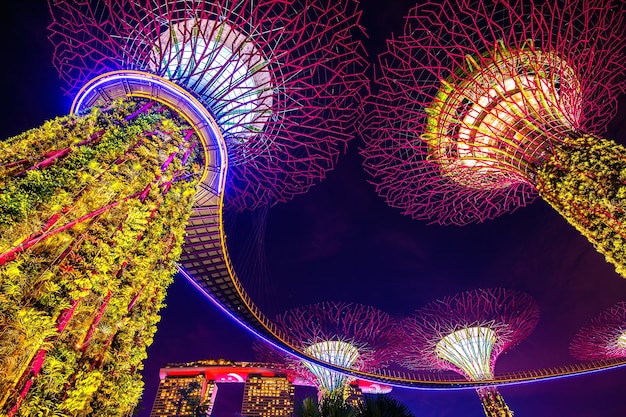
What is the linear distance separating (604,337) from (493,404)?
14989mm

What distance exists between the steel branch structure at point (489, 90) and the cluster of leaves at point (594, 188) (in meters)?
0.21

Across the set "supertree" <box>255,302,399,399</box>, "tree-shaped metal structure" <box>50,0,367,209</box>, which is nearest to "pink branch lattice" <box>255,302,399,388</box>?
"supertree" <box>255,302,399,399</box>

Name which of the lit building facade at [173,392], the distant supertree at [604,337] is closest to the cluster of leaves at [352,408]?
the distant supertree at [604,337]

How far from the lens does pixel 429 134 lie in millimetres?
15539

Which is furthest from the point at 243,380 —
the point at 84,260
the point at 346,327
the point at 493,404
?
the point at 84,260

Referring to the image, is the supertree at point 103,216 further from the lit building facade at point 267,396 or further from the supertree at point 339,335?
the lit building facade at point 267,396

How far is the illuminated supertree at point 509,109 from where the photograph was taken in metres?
10.7

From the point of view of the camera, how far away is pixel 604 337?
3038cm

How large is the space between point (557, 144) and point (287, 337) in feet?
76.9

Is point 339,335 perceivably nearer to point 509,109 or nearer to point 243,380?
point 509,109

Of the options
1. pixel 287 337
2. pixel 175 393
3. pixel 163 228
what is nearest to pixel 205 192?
pixel 163 228

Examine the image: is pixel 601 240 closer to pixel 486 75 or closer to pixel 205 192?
pixel 486 75

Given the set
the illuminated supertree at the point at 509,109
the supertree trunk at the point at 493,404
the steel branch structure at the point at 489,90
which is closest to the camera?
the illuminated supertree at the point at 509,109

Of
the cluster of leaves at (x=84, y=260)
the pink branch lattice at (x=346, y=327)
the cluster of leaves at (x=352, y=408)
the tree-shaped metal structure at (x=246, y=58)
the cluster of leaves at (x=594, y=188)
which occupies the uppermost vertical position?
the tree-shaped metal structure at (x=246, y=58)
